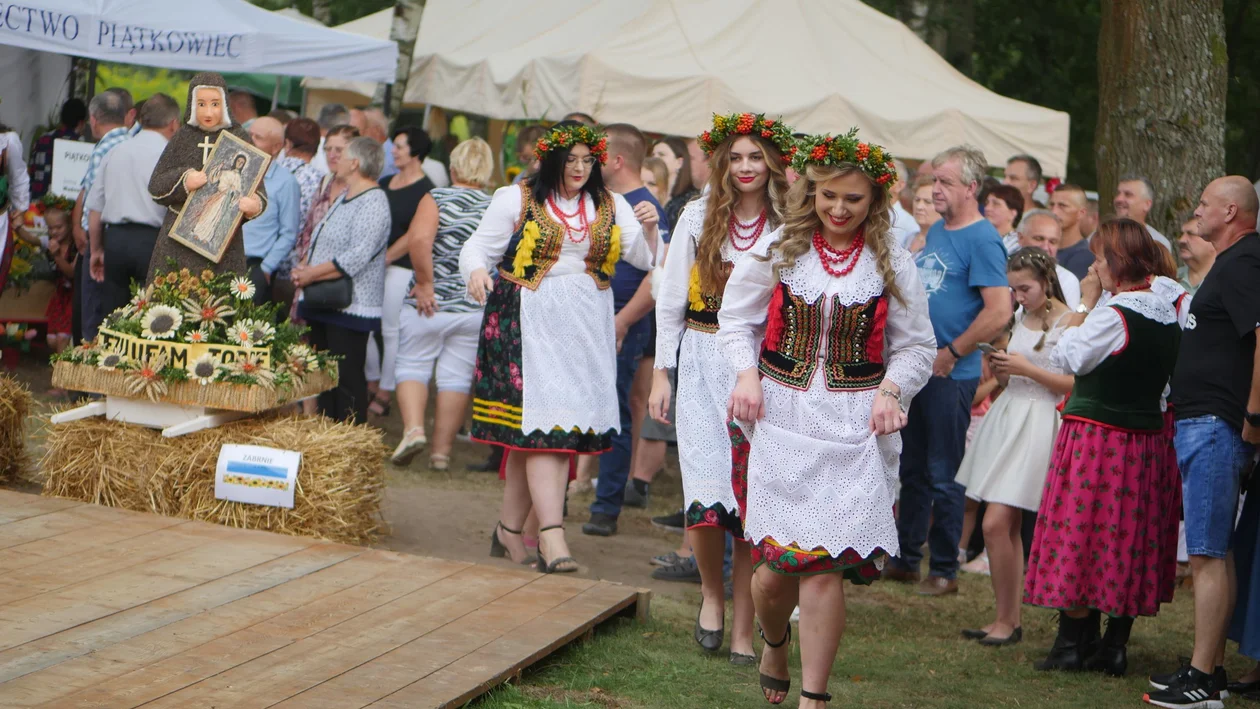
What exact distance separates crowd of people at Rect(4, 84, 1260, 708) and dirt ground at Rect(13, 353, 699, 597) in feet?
0.58

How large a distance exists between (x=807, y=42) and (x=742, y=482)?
9.92 metres

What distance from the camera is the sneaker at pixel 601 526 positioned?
7.65 m

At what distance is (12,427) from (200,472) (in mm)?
1283

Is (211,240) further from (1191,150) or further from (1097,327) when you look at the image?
(1191,150)

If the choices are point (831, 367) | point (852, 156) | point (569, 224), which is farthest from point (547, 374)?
point (852, 156)

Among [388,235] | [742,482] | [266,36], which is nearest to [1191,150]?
[388,235]

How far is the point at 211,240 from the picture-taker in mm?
6988

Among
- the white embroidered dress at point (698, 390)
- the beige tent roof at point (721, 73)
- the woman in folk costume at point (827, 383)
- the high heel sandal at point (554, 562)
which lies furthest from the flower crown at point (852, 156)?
the beige tent roof at point (721, 73)

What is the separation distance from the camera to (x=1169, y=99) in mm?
9242

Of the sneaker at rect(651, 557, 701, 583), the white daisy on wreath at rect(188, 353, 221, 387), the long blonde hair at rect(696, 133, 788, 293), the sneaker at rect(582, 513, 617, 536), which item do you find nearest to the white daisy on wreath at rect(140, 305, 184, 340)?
the white daisy on wreath at rect(188, 353, 221, 387)

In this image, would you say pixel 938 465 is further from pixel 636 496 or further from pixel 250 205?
pixel 250 205

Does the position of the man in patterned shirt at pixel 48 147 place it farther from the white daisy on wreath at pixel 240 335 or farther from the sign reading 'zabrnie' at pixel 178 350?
the white daisy on wreath at pixel 240 335

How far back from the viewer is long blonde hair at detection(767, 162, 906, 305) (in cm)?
434

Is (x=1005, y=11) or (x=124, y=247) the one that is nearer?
Answer: (x=124, y=247)
